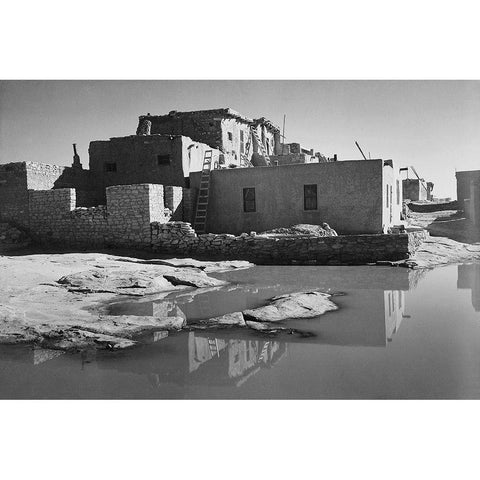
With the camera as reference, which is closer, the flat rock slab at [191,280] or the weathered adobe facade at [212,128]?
the flat rock slab at [191,280]

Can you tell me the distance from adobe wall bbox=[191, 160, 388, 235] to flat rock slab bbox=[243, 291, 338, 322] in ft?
30.4

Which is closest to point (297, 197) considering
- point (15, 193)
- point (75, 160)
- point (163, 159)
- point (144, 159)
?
point (163, 159)

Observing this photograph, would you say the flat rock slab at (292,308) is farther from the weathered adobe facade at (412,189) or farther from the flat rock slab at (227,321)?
the weathered adobe facade at (412,189)

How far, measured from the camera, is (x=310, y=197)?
61.1ft

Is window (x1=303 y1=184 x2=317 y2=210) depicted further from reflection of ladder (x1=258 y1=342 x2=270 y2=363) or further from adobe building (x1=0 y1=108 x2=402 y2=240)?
reflection of ladder (x1=258 y1=342 x2=270 y2=363)

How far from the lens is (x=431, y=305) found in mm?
8953

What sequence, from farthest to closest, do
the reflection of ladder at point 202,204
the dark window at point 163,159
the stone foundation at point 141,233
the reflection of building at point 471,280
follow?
the dark window at point 163,159
the reflection of ladder at point 202,204
the stone foundation at point 141,233
the reflection of building at point 471,280

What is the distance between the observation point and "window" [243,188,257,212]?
19.5m

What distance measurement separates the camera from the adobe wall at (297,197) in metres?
17.8

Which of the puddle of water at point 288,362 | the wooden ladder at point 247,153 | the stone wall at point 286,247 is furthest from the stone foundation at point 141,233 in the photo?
the wooden ladder at point 247,153

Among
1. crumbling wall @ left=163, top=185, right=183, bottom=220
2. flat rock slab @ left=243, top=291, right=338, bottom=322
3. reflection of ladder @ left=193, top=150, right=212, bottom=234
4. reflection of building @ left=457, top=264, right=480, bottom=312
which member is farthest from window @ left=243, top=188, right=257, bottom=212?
flat rock slab @ left=243, top=291, right=338, bottom=322

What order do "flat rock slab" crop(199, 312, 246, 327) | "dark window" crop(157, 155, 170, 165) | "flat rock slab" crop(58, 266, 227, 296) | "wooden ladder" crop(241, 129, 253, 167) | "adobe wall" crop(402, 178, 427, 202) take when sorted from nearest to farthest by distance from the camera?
"flat rock slab" crop(199, 312, 246, 327) < "flat rock slab" crop(58, 266, 227, 296) < "dark window" crop(157, 155, 170, 165) < "wooden ladder" crop(241, 129, 253, 167) < "adobe wall" crop(402, 178, 427, 202)

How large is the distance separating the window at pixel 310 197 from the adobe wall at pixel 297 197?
135mm

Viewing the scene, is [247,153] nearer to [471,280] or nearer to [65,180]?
[65,180]
